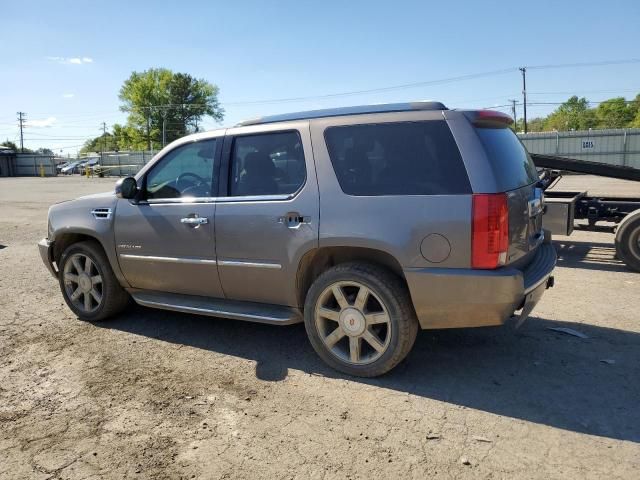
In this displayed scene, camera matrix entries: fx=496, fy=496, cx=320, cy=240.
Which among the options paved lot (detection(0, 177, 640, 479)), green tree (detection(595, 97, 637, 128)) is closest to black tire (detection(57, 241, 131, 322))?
paved lot (detection(0, 177, 640, 479))

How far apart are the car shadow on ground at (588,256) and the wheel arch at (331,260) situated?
4.63 meters

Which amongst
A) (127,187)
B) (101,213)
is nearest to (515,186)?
(127,187)

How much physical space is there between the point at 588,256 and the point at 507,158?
4.99 m

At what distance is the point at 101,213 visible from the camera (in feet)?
15.7

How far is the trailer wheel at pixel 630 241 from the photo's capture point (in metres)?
6.55

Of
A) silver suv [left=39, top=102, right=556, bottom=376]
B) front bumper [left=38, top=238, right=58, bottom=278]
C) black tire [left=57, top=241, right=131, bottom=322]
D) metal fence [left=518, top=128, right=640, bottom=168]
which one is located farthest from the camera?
metal fence [left=518, top=128, right=640, bottom=168]

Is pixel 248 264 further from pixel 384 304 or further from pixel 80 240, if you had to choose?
pixel 80 240

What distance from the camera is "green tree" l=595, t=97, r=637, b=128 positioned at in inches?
3430

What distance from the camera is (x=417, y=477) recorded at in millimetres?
2545

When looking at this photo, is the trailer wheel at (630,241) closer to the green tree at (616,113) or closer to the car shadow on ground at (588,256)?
the car shadow on ground at (588,256)

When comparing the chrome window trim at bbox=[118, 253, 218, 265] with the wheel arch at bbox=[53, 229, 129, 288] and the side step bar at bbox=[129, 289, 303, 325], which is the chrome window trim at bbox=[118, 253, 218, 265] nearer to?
the wheel arch at bbox=[53, 229, 129, 288]

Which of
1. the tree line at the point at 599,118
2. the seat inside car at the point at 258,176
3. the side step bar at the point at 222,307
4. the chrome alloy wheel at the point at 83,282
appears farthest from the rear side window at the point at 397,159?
the tree line at the point at 599,118

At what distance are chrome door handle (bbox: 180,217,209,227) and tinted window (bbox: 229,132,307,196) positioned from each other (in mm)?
326

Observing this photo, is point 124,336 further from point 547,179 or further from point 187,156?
point 547,179
